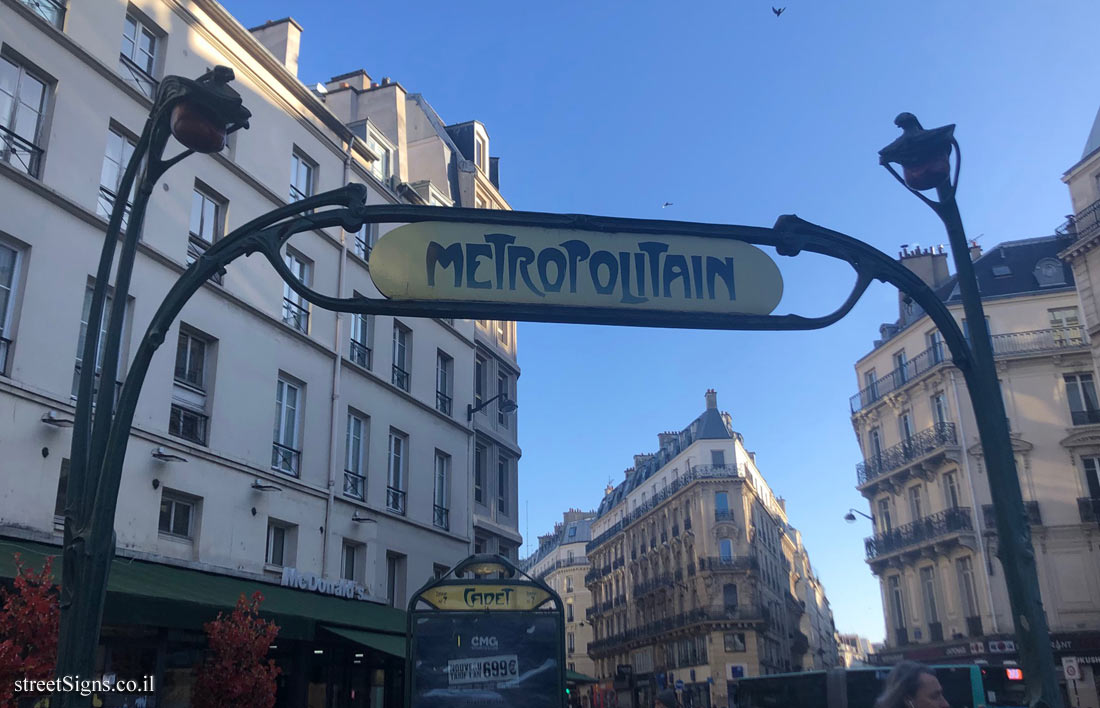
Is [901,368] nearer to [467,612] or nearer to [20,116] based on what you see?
[467,612]

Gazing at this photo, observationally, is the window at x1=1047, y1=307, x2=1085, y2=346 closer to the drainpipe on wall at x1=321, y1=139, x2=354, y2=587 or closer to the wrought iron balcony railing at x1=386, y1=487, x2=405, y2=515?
the wrought iron balcony railing at x1=386, y1=487, x2=405, y2=515

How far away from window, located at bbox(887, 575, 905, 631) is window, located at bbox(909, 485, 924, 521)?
3392mm

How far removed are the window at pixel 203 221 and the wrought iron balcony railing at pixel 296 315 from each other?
2251 millimetres

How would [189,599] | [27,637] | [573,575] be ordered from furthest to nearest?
[573,575]
[189,599]
[27,637]

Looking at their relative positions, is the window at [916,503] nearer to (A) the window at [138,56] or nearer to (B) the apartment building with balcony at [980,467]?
(B) the apartment building with balcony at [980,467]

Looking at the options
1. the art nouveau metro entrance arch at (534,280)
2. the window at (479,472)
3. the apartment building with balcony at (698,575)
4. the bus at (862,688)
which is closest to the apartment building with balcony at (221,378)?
the window at (479,472)

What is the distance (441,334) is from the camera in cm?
2628

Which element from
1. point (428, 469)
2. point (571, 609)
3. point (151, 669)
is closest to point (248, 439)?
point (151, 669)

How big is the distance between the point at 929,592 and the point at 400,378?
2753 centimetres

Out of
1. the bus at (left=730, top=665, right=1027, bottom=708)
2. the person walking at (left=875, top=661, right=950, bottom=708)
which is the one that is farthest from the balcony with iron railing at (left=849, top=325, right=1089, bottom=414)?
the person walking at (left=875, top=661, right=950, bottom=708)

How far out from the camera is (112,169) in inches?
597

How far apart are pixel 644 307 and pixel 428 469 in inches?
778

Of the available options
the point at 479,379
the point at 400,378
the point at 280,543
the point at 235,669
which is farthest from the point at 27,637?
the point at 479,379

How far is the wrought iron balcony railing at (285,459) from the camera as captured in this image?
18.3 metres
